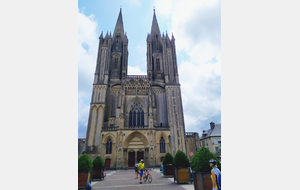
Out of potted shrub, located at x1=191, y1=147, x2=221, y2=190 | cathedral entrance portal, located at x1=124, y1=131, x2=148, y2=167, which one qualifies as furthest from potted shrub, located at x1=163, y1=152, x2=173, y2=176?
cathedral entrance portal, located at x1=124, y1=131, x2=148, y2=167

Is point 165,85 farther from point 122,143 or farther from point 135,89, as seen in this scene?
point 122,143

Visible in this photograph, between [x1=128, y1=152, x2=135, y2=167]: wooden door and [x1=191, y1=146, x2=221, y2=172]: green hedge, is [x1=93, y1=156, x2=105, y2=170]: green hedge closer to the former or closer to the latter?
[x1=191, y1=146, x2=221, y2=172]: green hedge

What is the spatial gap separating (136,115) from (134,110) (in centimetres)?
108

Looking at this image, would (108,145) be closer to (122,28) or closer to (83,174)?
(83,174)

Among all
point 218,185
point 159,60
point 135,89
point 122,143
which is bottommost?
point 122,143

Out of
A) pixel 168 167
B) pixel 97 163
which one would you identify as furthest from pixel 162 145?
pixel 97 163

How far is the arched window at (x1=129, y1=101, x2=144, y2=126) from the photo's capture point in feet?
97.4

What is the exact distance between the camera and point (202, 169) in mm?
6637

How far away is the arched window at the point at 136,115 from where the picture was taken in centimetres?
2968

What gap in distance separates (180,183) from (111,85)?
25.7 meters

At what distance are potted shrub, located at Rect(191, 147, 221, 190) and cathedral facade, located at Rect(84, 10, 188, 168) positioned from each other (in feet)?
65.3

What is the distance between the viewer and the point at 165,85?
107 feet

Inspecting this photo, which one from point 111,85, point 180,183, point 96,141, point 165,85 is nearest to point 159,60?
point 165,85

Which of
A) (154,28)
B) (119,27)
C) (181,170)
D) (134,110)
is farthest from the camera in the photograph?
(154,28)
